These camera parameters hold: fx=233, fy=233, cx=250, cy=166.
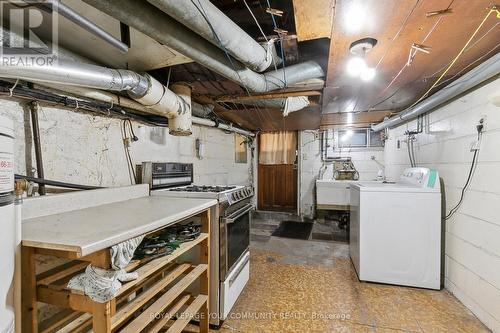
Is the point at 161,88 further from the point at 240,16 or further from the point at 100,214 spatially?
the point at 100,214

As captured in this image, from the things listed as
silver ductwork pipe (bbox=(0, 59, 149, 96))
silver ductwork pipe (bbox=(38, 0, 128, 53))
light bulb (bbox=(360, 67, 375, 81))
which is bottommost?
silver ductwork pipe (bbox=(0, 59, 149, 96))

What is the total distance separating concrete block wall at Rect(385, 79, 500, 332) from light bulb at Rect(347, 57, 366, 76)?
2.77ft

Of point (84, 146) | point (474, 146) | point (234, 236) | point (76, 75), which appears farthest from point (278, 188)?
point (76, 75)

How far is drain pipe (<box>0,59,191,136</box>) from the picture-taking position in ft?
3.32

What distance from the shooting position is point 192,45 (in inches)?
52.1

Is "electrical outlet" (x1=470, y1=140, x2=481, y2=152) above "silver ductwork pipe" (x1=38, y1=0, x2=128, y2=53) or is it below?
below

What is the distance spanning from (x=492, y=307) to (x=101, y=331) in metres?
2.55

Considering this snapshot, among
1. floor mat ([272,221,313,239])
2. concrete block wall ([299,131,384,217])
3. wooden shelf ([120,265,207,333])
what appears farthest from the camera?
concrete block wall ([299,131,384,217])

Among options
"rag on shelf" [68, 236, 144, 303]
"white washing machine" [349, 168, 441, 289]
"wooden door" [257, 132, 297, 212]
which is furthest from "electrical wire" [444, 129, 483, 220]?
"wooden door" [257, 132, 297, 212]

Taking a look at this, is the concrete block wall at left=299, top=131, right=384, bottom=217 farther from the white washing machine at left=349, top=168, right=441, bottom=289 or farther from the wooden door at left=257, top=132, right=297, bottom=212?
the white washing machine at left=349, top=168, right=441, bottom=289

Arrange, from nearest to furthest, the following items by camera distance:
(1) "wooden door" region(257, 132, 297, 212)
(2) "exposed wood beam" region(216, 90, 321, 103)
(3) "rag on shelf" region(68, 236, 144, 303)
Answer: (3) "rag on shelf" region(68, 236, 144, 303) < (2) "exposed wood beam" region(216, 90, 321, 103) < (1) "wooden door" region(257, 132, 297, 212)

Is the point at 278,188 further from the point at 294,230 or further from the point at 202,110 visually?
the point at 202,110

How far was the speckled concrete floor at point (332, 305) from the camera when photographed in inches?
71.4

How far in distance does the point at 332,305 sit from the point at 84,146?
2376 mm
